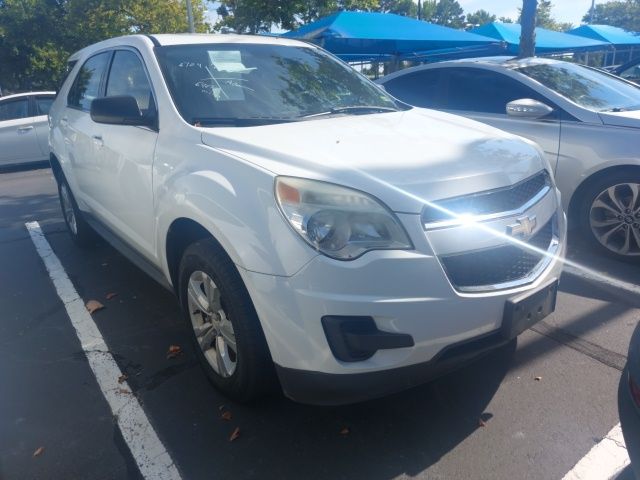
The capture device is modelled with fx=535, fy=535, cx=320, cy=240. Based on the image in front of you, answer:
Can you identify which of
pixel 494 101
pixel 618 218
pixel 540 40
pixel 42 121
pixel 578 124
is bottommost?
pixel 618 218

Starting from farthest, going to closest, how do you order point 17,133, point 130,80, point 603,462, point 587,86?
1. point 17,133
2. point 587,86
3. point 130,80
4. point 603,462

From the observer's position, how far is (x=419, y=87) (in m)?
5.95

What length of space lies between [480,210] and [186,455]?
1666mm

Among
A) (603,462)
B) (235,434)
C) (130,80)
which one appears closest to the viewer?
(603,462)

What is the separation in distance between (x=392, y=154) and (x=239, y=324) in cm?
101

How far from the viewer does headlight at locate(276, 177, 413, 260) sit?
2049mm

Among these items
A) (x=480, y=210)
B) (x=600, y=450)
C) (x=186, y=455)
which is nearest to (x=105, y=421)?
(x=186, y=455)

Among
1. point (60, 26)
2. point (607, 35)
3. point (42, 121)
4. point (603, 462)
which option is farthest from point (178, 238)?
point (60, 26)

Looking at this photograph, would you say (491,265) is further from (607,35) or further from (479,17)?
(479,17)

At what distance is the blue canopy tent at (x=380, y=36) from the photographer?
10.2m

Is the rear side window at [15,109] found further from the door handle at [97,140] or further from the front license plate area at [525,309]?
the front license plate area at [525,309]

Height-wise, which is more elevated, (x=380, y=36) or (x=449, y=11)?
(x=449, y=11)

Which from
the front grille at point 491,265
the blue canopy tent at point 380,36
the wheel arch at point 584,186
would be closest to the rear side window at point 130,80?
the front grille at point 491,265

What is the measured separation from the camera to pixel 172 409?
2.68 meters
